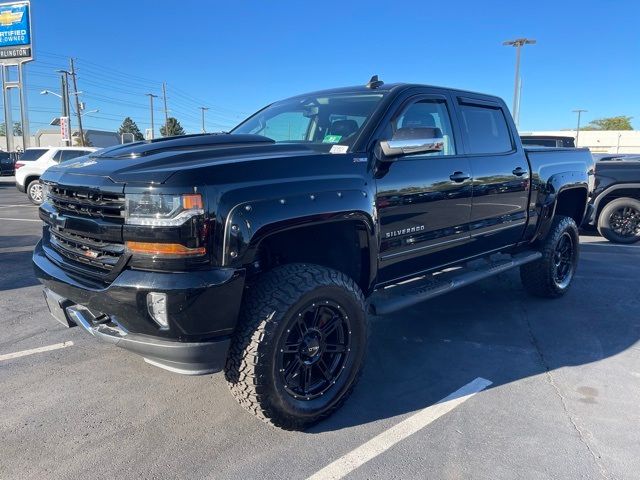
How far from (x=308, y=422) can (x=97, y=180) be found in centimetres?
177

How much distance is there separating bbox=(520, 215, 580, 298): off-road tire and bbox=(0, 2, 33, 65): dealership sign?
39.9m

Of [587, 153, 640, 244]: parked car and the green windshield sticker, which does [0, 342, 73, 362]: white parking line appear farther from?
[587, 153, 640, 244]: parked car

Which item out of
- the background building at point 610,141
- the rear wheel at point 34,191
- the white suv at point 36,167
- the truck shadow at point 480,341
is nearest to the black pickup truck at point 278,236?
the truck shadow at point 480,341

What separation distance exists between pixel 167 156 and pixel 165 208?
1.69ft

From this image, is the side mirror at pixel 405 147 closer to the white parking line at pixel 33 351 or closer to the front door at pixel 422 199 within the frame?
the front door at pixel 422 199

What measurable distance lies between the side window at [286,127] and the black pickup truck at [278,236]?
0.05ft

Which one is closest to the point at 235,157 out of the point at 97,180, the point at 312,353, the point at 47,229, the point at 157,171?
the point at 157,171

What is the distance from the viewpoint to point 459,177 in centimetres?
398

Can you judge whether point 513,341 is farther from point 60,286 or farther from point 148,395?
point 60,286

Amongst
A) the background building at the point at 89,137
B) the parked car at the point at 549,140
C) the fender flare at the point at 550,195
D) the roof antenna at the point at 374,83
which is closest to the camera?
the roof antenna at the point at 374,83

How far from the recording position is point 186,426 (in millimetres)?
2963

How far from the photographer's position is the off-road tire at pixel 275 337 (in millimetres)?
2656

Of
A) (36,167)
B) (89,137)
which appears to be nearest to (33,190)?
(36,167)

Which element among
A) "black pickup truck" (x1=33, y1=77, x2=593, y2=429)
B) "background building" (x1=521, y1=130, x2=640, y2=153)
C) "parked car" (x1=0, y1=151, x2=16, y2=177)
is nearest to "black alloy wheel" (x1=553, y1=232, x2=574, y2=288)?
"black pickup truck" (x1=33, y1=77, x2=593, y2=429)
